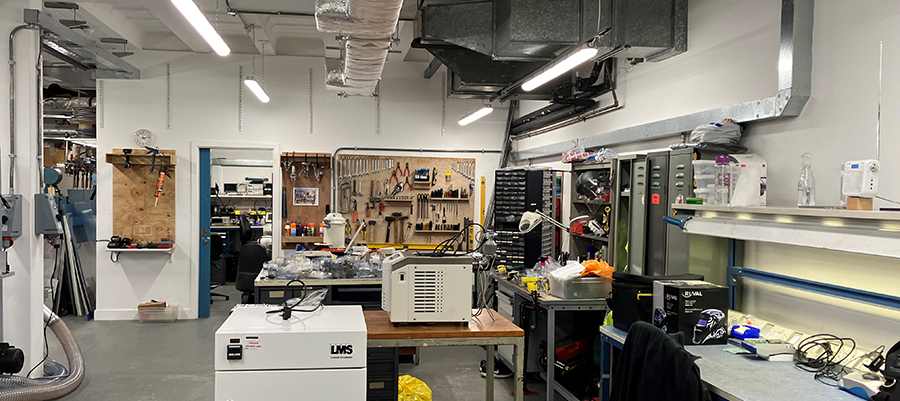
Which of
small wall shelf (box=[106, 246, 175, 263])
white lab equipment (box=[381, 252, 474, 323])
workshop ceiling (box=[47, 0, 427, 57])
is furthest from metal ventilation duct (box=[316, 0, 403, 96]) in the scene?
small wall shelf (box=[106, 246, 175, 263])

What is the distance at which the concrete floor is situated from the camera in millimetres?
3936

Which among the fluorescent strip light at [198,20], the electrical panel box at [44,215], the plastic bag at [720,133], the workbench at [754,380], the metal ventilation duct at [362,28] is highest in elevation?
the metal ventilation duct at [362,28]

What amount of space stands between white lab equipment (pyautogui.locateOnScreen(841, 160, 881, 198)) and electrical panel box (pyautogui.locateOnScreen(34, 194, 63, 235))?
4836mm

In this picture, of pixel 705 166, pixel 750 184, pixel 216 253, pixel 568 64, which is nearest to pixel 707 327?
pixel 750 184

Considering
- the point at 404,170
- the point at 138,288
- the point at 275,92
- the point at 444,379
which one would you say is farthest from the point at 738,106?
the point at 138,288

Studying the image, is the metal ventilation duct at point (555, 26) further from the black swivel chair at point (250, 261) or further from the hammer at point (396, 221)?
the black swivel chair at point (250, 261)

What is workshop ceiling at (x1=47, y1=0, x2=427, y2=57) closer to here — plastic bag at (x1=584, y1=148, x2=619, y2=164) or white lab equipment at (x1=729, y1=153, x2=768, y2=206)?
plastic bag at (x1=584, y1=148, x2=619, y2=164)

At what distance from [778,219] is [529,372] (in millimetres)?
2395

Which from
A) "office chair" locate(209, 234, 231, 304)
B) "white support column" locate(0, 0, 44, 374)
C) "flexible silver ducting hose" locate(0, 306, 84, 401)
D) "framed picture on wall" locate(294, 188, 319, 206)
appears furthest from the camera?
"office chair" locate(209, 234, 231, 304)

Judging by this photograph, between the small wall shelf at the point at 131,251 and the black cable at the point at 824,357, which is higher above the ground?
the black cable at the point at 824,357

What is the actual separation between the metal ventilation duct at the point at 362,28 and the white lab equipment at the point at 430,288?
150 centimetres

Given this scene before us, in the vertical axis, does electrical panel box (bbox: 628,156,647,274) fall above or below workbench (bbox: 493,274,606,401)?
above

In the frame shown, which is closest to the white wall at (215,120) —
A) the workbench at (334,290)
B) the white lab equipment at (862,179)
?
the workbench at (334,290)

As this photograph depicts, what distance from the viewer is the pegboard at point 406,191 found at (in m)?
6.64
